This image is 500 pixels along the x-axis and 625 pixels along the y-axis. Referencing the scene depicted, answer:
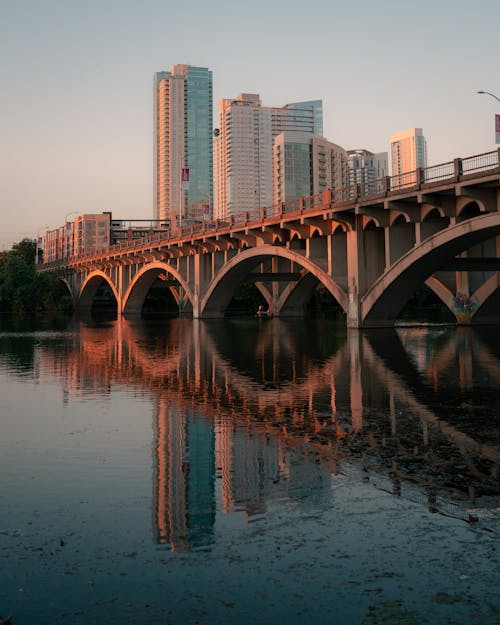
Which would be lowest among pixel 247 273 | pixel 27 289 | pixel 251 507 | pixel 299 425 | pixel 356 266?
pixel 251 507

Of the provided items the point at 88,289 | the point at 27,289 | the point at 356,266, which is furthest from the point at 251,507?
the point at 88,289

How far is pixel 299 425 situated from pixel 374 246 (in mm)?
30045

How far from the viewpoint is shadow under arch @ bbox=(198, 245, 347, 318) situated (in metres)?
45.1

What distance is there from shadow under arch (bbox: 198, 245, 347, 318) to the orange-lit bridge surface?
112mm

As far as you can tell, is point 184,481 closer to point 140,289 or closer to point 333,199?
point 333,199

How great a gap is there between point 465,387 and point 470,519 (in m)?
11.0

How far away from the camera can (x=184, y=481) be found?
27.7 ft

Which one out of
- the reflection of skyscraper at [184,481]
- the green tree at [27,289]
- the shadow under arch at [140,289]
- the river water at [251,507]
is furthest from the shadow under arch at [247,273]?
the green tree at [27,289]

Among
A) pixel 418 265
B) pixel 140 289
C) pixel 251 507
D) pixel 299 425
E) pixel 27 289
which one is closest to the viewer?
pixel 251 507

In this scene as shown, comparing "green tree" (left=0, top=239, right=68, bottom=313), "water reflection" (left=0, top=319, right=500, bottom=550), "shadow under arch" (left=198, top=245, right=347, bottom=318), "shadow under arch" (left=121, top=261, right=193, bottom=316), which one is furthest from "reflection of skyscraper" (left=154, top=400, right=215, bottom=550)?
"green tree" (left=0, top=239, right=68, bottom=313)

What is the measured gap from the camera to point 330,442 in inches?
417

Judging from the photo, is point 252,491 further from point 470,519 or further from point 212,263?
point 212,263

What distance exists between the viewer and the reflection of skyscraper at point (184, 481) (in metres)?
6.54

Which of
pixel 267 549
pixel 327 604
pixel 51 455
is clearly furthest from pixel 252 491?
pixel 51 455
